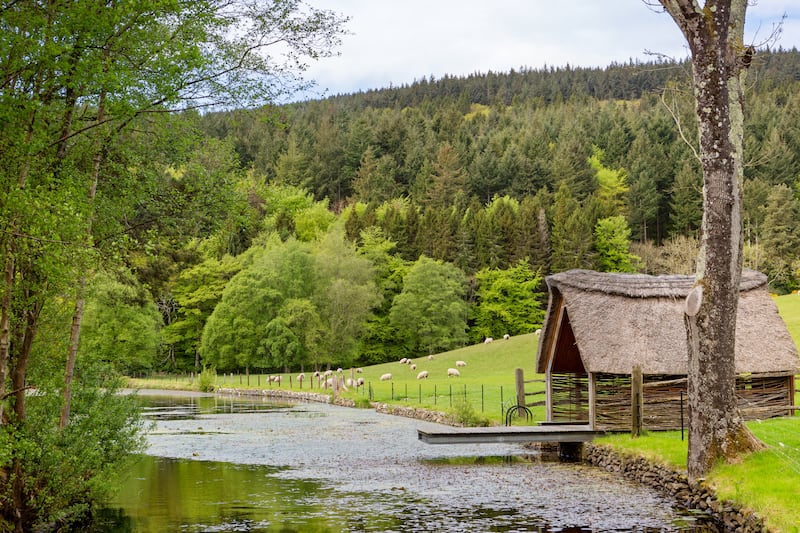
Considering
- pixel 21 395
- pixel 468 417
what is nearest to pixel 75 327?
pixel 21 395

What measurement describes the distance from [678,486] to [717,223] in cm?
512

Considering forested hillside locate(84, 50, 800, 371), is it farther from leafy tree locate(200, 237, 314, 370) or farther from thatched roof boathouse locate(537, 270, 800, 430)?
thatched roof boathouse locate(537, 270, 800, 430)

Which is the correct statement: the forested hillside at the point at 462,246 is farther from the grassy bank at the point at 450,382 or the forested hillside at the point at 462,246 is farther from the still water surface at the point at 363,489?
the still water surface at the point at 363,489

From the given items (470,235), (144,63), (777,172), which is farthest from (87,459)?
(777,172)

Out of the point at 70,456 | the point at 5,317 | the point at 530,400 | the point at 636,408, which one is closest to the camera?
the point at 5,317

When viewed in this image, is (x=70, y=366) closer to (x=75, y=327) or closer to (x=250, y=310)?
(x=75, y=327)

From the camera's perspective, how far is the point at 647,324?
23.4 metres

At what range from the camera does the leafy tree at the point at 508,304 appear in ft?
259

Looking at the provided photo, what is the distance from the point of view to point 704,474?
15812 mm

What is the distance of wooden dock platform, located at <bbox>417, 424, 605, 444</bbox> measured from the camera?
21.7m

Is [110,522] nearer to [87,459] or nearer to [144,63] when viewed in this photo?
[87,459]

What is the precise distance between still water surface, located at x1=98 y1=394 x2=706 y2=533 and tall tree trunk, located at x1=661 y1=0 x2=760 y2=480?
5.70 ft

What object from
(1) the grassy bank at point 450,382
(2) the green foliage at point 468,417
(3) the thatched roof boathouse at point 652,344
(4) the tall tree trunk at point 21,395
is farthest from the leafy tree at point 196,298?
(4) the tall tree trunk at point 21,395

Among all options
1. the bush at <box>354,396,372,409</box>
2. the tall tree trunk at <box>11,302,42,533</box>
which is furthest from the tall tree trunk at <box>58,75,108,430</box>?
the bush at <box>354,396,372,409</box>
